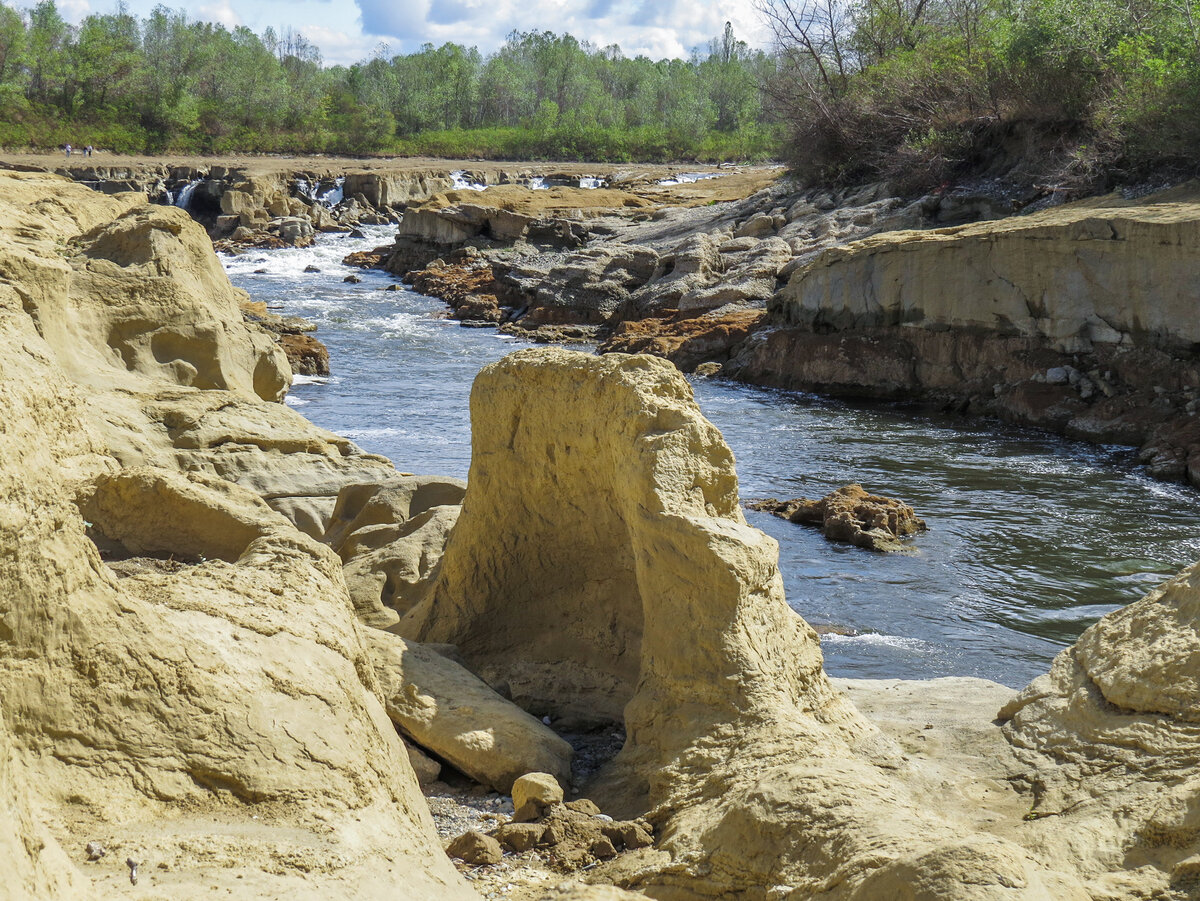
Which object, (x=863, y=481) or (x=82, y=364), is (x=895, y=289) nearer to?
(x=863, y=481)

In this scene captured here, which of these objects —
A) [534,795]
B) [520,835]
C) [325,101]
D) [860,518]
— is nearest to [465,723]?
[534,795]

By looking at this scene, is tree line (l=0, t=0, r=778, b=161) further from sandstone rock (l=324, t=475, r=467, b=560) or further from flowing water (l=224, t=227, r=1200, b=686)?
sandstone rock (l=324, t=475, r=467, b=560)

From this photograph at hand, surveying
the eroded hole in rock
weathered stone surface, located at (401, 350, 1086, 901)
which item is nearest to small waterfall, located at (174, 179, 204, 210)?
weathered stone surface, located at (401, 350, 1086, 901)

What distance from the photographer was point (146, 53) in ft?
245

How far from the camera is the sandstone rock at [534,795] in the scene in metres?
4.66

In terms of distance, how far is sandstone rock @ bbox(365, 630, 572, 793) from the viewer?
16.6ft

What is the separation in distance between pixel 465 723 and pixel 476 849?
3.08 feet

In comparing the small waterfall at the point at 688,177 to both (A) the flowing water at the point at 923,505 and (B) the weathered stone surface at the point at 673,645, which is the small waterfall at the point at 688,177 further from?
(B) the weathered stone surface at the point at 673,645

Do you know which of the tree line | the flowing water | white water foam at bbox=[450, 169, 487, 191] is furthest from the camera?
the tree line

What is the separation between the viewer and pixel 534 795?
4.67m

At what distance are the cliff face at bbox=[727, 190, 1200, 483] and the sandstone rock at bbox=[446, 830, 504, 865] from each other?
39.3 feet

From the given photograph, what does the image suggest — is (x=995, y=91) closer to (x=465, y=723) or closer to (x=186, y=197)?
(x=465, y=723)

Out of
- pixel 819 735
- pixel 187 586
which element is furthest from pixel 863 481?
pixel 187 586

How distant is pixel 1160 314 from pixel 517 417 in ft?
40.4
